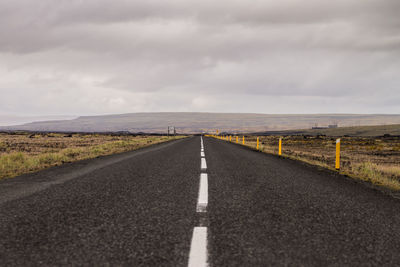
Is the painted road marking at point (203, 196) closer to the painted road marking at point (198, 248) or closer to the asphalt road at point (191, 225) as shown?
the asphalt road at point (191, 225)

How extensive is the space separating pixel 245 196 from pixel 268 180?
2094mm

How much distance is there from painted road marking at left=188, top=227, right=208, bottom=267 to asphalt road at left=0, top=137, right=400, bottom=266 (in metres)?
0.06

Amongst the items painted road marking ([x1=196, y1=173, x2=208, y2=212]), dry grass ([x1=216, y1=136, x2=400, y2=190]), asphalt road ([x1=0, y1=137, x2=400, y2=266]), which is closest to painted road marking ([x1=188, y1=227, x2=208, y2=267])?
asphalt road ([x1=0, y1=137, x2=400, y2=266])

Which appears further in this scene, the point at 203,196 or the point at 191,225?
the point at 203,196

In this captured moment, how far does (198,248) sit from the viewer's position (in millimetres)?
2869

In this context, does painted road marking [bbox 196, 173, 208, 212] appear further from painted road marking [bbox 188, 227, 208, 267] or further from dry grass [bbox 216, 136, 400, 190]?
dry grass [bbox 216, 136, 400, 190]

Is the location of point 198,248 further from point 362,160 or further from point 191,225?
point 362,160

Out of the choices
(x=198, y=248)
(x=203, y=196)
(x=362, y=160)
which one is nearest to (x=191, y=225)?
(x=198, y=248)

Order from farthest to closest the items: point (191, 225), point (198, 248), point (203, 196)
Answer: point (203, 196) < point (191, 225) < point (198, 248)

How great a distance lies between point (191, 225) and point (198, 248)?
28.0 inches

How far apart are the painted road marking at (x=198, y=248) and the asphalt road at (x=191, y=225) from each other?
57mm

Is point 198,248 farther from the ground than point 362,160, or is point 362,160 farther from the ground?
point 198,248

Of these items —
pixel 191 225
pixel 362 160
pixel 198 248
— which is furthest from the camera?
pixel 362 160

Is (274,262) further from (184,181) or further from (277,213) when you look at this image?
(184,181)
